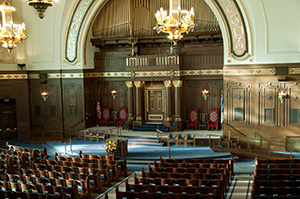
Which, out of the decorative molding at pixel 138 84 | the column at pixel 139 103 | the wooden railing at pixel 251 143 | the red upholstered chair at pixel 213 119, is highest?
the decorative molding at pixel 138 84

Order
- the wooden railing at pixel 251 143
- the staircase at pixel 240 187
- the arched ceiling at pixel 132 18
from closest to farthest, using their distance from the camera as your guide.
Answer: the staircase at pixel 240 187, the wooden railing at pixel 251 143, the arched ceiling at pixel 132 18

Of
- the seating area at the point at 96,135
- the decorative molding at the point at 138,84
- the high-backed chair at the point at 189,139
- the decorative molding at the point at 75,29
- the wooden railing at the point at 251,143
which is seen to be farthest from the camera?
the decorative molding at the point at 138,84

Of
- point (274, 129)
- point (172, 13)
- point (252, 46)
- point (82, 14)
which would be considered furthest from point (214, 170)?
point (82, 14)

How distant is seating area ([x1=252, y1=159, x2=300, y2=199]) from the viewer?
9422 mm

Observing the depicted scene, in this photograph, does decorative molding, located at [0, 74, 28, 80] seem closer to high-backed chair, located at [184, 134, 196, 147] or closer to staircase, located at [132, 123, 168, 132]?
staircase, located at [132, 123, 168, 132]

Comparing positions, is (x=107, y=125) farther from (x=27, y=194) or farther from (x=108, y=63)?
(x=27, y=194)

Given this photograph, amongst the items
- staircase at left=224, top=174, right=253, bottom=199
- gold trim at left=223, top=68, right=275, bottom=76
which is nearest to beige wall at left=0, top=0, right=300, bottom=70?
gold trim at left=223, top=68, right=275, bottom=76

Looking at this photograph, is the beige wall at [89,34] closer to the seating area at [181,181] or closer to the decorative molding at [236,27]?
the decorative molding at [236,27]

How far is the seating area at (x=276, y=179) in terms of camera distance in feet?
30.9

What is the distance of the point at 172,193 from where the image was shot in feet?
30.5

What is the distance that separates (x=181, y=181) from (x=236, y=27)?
11678 mm

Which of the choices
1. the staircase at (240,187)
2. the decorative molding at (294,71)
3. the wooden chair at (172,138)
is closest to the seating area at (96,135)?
the wooden chair at (172,138)

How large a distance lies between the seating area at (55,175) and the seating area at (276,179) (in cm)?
551

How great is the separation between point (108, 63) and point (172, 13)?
13.4 metres
